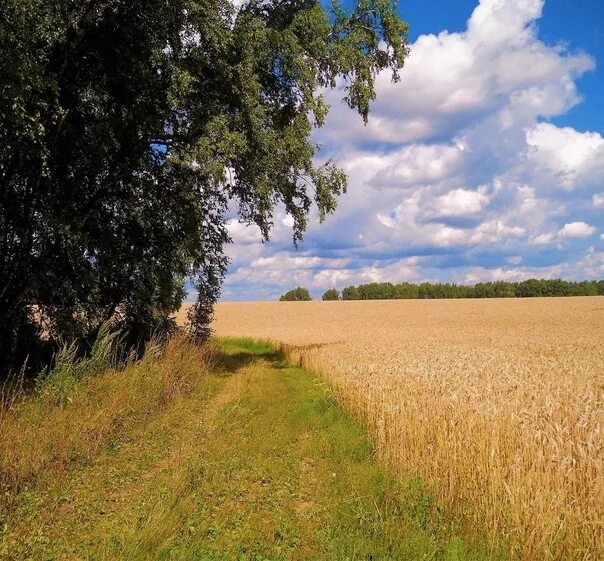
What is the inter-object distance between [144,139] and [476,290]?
144263 mm

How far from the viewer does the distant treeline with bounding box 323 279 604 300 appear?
135 metres

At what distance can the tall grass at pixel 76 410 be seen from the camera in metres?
6.50

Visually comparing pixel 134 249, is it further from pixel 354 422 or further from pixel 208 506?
pixel 208 506

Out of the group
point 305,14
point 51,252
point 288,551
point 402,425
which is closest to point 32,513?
point 288,551

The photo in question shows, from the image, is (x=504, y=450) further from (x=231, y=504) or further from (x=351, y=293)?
(x=351, y=293)

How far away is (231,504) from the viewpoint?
6.05 meters

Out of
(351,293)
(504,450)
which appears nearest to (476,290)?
(351,293)

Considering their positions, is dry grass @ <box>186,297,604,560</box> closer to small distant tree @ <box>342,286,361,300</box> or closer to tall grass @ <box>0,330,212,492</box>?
tall grass @ <box>0,330,212,492</box>

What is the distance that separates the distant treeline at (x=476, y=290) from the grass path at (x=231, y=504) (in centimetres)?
14019

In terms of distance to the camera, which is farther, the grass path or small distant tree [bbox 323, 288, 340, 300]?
small distant tree [bbox 323, 288, 340, 300]

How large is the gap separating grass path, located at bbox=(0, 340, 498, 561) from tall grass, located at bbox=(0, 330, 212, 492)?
319 mm

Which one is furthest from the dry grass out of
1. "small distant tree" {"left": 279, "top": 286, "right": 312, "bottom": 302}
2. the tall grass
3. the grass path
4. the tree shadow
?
"small distant tree" {"left": 279, "top": 286, "right": 312, "bottom": 302}

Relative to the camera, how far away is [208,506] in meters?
5.93

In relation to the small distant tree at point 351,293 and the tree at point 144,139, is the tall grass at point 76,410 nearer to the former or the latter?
the tree at point 144,139
